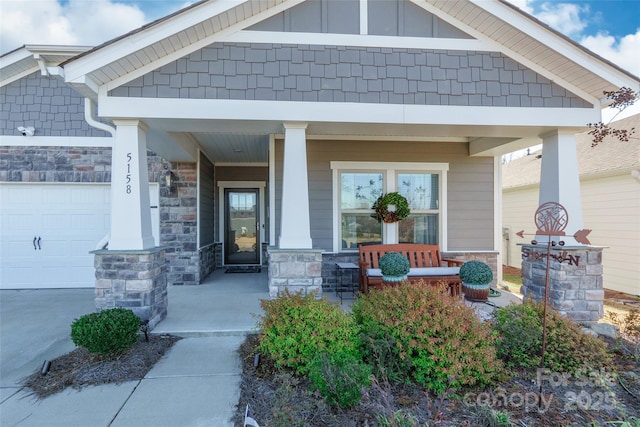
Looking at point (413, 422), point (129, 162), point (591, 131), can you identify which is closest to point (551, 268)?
point (591, 131)

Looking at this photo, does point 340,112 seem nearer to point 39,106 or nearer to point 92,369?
point 92,369

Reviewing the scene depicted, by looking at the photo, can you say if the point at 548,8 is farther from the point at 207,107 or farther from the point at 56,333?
the point at 56,333

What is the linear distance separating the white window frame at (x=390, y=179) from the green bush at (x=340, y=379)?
359cm

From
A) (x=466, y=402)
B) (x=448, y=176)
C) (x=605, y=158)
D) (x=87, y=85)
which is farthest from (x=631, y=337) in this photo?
(x=87, y=85)

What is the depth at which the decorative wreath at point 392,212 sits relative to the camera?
5.88 m

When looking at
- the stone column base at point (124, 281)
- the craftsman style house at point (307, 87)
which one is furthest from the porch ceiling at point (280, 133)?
the stone column base at point (124, 281)

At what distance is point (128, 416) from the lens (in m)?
2.46

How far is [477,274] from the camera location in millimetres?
4824

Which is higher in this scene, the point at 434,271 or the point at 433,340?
the point at 434,271

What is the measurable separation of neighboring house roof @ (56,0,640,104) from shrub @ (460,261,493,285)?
9.13 feet

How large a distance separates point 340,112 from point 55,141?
19.5 ft

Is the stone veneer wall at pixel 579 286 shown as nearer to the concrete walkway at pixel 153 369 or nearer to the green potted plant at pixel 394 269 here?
the green potted plant at pixel 394 269

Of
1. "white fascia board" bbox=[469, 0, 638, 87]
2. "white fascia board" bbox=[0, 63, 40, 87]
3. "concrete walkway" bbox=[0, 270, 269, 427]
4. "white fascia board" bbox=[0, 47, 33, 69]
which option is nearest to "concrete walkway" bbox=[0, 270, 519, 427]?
"concrete walkway" bbox=[0, 270, 269, 427]

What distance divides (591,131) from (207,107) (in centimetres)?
523
